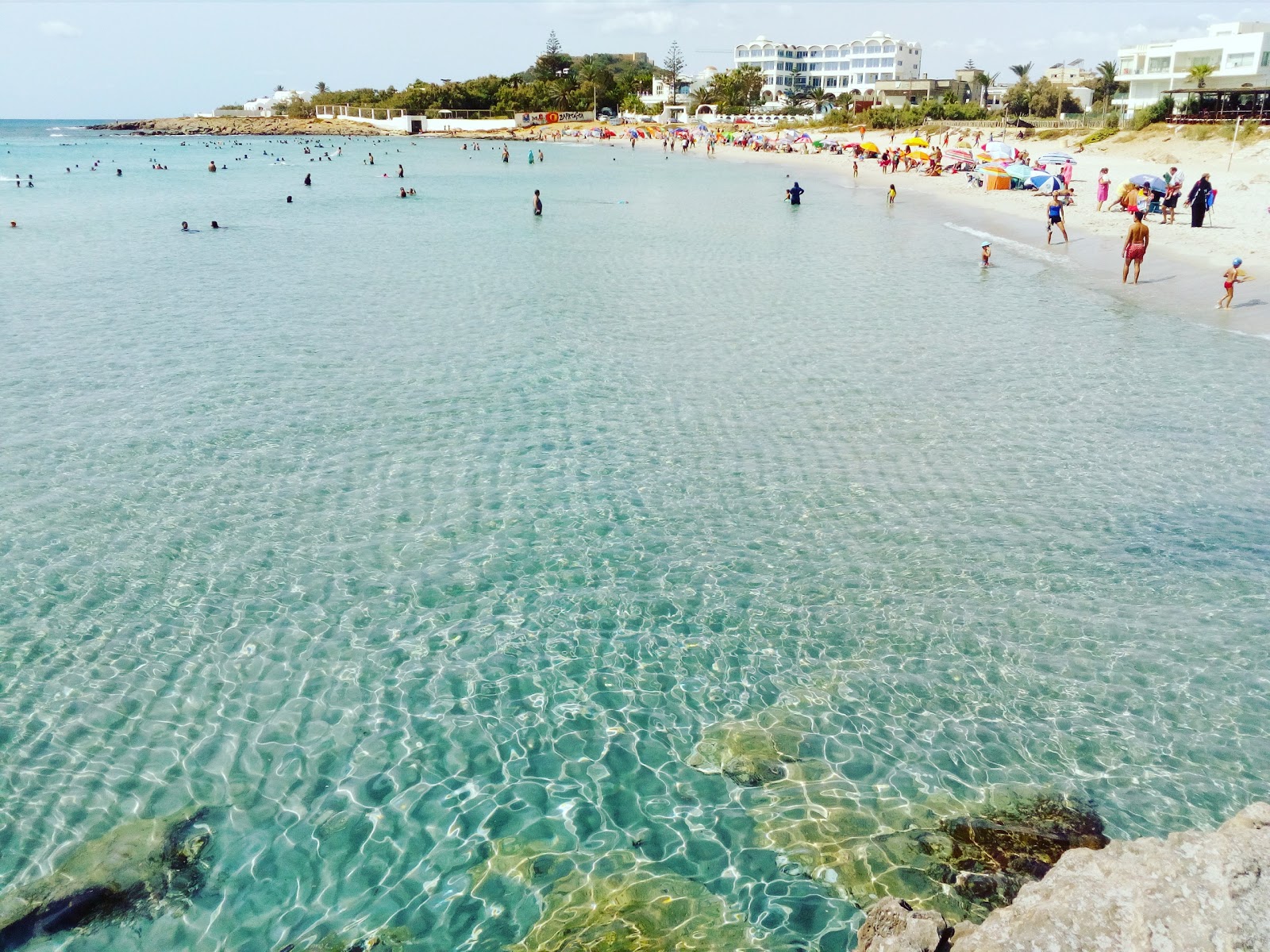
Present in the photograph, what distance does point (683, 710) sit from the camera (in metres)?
8.46

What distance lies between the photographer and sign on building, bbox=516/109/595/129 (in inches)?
5824

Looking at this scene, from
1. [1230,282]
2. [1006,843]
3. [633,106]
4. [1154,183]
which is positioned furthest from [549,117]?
[1006,843]

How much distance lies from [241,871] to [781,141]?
110 metres

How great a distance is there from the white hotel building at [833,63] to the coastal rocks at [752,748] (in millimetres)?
168154

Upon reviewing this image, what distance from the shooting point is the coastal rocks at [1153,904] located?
4.55 m

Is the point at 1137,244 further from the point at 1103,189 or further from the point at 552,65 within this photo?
the point at 552,65

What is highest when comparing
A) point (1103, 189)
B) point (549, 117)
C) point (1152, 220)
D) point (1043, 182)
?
point (549, 117)

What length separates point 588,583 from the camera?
10.7 metres

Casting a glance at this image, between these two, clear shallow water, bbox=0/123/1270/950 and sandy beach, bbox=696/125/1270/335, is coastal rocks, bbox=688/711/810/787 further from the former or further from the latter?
sandy beach, bbox=696/125/1270/335

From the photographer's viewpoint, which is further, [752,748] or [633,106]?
[633,106]

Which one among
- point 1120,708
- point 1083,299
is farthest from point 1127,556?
point 1083,299

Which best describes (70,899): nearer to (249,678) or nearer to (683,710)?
(249,678)

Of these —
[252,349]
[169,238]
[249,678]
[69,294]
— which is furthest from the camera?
[169,238]

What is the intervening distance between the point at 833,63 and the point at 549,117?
203ft
